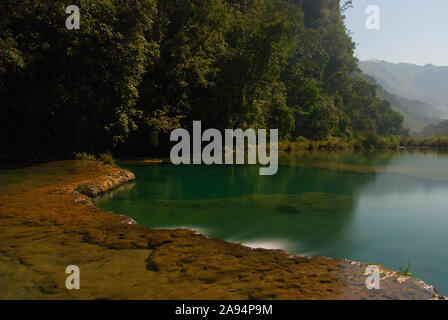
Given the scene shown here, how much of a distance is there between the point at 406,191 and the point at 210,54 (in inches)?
506

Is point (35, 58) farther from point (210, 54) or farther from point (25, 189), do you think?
point (210, 54)

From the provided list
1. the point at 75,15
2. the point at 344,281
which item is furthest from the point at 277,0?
the point at 344,281

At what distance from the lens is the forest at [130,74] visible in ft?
38.4

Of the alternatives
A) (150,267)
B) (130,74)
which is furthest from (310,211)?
(130,74)

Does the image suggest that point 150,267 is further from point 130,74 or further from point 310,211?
point 130,74

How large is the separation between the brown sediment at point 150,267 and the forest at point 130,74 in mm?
7824

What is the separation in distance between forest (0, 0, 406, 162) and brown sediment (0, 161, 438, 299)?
782 cm

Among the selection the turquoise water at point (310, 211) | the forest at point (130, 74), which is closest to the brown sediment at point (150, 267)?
the turquoise water at point (310, 211)

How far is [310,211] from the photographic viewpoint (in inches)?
293

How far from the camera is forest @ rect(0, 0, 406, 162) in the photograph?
38.4 feet

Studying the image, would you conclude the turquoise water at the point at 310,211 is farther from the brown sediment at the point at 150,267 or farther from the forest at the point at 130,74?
the forest at the point at 130,74

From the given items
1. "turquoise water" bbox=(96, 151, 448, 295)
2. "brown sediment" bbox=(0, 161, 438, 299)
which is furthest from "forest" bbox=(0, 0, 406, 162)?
"brown sediment" bbox=(0, 161, 438, 299)

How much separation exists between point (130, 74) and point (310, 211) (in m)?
8.29

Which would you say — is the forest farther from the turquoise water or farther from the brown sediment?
the brown sediment
